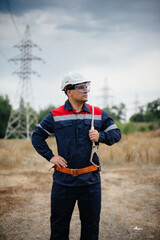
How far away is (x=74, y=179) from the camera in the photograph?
208 centimetres

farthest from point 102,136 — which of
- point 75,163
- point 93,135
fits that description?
point 75,163

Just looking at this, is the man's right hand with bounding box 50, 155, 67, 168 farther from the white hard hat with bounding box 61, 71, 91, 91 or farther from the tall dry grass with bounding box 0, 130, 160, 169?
the tall dry grass with bounding box 0, 130, 160, 169

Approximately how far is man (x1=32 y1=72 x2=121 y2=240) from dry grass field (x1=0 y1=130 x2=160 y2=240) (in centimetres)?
108

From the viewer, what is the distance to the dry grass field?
3176 mm

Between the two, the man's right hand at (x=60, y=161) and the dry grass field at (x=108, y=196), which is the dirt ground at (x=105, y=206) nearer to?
the dry grass field at (x=108, y=196)

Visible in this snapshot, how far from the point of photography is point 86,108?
225 centimetres

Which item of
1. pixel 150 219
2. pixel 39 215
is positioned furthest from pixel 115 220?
pixel 39 215

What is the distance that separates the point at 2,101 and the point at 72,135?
32571 millimetres

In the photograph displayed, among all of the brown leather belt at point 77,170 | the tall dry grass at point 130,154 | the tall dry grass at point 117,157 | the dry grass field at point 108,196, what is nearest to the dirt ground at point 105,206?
the dry grass field at point 108,196

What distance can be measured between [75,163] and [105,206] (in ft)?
8.09

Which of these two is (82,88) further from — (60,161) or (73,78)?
(60,161)

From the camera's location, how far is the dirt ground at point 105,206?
10.2ft

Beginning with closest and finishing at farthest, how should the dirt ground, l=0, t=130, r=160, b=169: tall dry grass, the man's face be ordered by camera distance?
1. the man's face
2. the dirt ground
3. l=0, t=130, r=160, b=169: tall dry grass

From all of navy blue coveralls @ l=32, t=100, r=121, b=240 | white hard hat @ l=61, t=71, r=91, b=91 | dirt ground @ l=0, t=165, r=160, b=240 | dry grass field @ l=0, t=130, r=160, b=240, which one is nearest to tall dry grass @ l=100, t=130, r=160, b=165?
dry grass field @ l=0, t=130, r=160, b=240
